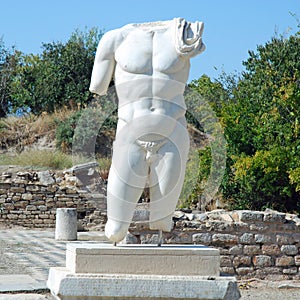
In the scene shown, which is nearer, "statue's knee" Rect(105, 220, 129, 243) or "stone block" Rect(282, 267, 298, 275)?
"statue's knee" Rect(105, 220, 129, 243)

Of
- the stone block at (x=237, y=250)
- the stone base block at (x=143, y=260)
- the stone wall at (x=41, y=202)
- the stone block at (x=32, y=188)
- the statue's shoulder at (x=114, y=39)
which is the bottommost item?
the stone base block at (x=143, y=260)

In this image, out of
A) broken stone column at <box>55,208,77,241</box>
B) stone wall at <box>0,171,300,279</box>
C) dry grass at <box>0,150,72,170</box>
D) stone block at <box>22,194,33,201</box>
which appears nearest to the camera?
stone wall at <box>0,171,300,279</box>

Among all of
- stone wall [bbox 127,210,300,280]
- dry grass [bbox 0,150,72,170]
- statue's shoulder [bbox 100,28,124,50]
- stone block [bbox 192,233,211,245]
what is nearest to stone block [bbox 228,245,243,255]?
stone wall [bbox 127,210,300,280]

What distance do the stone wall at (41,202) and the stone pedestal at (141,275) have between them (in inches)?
478

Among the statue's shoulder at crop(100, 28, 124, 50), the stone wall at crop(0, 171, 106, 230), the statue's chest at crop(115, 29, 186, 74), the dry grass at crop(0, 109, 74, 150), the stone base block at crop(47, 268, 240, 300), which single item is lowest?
the stone base block at crop(47, 268, 240, 300)

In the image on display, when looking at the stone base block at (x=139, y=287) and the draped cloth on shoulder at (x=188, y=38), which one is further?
the draped cloth on shoulder at (x=188, y=38)

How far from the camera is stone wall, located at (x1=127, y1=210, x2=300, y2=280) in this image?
8922mm

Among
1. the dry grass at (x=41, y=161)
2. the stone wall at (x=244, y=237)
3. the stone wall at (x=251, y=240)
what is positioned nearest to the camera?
the stone wall at (x=244, y=237)

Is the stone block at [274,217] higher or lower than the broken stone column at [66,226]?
lower

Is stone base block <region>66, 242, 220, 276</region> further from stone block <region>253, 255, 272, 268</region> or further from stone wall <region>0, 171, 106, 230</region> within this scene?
stone wall <region>0, 171, 106, 230</region>

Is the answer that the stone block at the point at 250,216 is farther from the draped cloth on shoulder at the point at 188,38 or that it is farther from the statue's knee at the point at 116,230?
the draped cloth on shoulder at the point at 188,38

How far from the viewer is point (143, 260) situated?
4.78m

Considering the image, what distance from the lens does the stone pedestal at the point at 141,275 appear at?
464cm

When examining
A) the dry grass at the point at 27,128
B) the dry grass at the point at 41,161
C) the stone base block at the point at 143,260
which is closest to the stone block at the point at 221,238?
the stone base block at the point at 143,260
